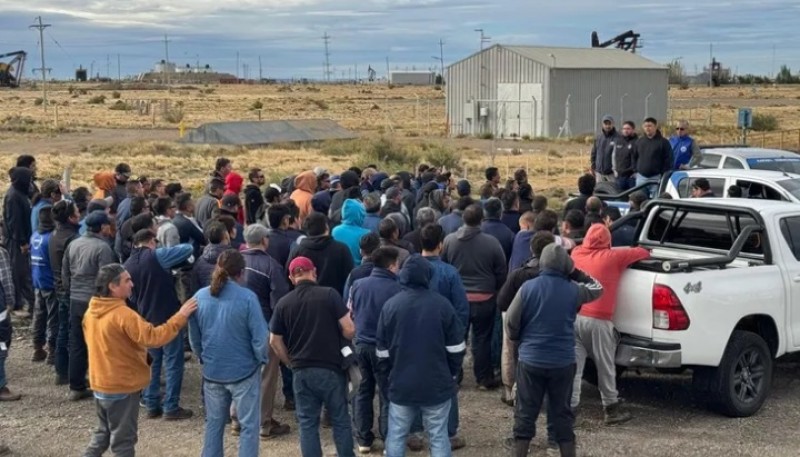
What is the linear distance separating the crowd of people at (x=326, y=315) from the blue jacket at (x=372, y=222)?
0.9 inches

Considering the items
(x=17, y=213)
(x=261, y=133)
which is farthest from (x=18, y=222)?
(x=261, y=133)

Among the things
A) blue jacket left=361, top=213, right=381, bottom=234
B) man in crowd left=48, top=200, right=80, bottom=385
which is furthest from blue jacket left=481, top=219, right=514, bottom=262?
man in crowd left=48, top=200, right=80, bottom=385

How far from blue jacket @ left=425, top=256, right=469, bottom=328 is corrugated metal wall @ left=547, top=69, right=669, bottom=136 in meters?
39.4

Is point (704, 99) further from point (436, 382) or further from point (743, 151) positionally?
point (436, 382)

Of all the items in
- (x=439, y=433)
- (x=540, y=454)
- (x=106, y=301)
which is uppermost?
(x=106, y=301)

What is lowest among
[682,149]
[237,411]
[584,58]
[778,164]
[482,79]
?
[237,411]

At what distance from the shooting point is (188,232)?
938cm

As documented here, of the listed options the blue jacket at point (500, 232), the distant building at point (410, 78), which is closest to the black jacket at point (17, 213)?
the blue jacket at point (500, 232)

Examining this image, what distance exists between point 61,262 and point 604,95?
4195cm

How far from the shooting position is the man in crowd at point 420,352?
6.12 meters

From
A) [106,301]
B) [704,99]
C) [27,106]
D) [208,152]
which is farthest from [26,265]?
[704,99]

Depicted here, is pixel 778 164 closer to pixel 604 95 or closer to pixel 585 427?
pixel 585 427

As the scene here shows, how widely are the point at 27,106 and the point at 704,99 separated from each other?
59982 mm

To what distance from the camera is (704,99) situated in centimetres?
8919
